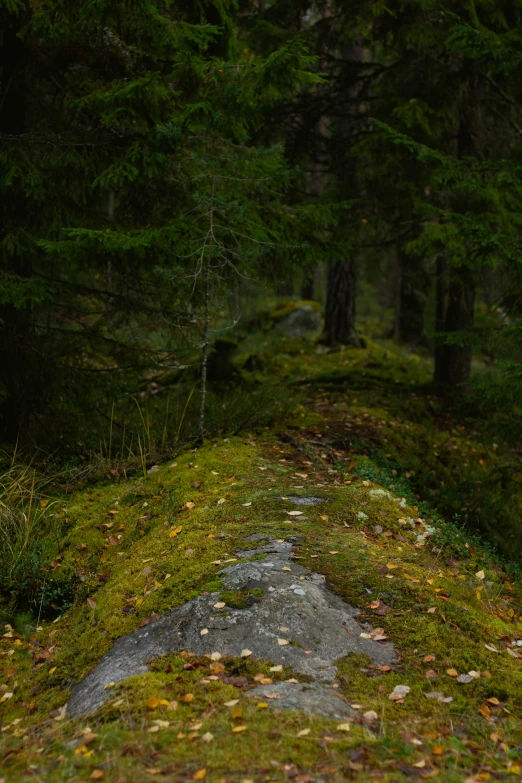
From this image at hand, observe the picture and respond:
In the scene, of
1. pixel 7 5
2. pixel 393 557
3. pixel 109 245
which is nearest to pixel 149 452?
pixel 109 245

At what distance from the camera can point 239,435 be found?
301 inches

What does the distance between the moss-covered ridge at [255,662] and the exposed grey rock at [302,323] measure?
8.96 meters

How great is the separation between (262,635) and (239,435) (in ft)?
12.8

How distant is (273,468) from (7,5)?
5.14 metres

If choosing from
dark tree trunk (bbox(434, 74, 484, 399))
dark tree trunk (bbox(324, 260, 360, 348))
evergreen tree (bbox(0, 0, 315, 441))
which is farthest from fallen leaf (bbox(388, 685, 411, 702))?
dark tree trunk (bbox(324, 260, 360, 348))

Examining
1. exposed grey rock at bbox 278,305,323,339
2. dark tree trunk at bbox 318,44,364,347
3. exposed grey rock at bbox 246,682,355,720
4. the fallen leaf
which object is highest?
dark tree trunk at bbox 318,44,364,347

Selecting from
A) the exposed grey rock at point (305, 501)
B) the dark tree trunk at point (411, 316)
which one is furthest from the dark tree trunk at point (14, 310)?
the dark tree trunk at point (411, 316)

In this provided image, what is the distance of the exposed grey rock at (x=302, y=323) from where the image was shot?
1589 centimetres

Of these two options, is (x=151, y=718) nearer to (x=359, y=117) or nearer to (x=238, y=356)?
(x=359, y=117)

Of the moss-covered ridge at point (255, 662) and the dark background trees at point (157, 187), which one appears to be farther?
the dark background trees at point (157, 187)

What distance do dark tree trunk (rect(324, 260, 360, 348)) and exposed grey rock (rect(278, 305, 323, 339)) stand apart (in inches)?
68.7

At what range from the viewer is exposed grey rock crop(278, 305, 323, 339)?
15.9 meters

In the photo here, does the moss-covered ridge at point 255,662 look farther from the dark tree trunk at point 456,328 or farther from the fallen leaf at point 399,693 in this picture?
the dark tree trunk at point 456,328

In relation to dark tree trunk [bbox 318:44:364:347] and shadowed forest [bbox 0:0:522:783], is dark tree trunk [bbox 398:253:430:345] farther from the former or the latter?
shadowed forest [bbox 0:0:522:783]
